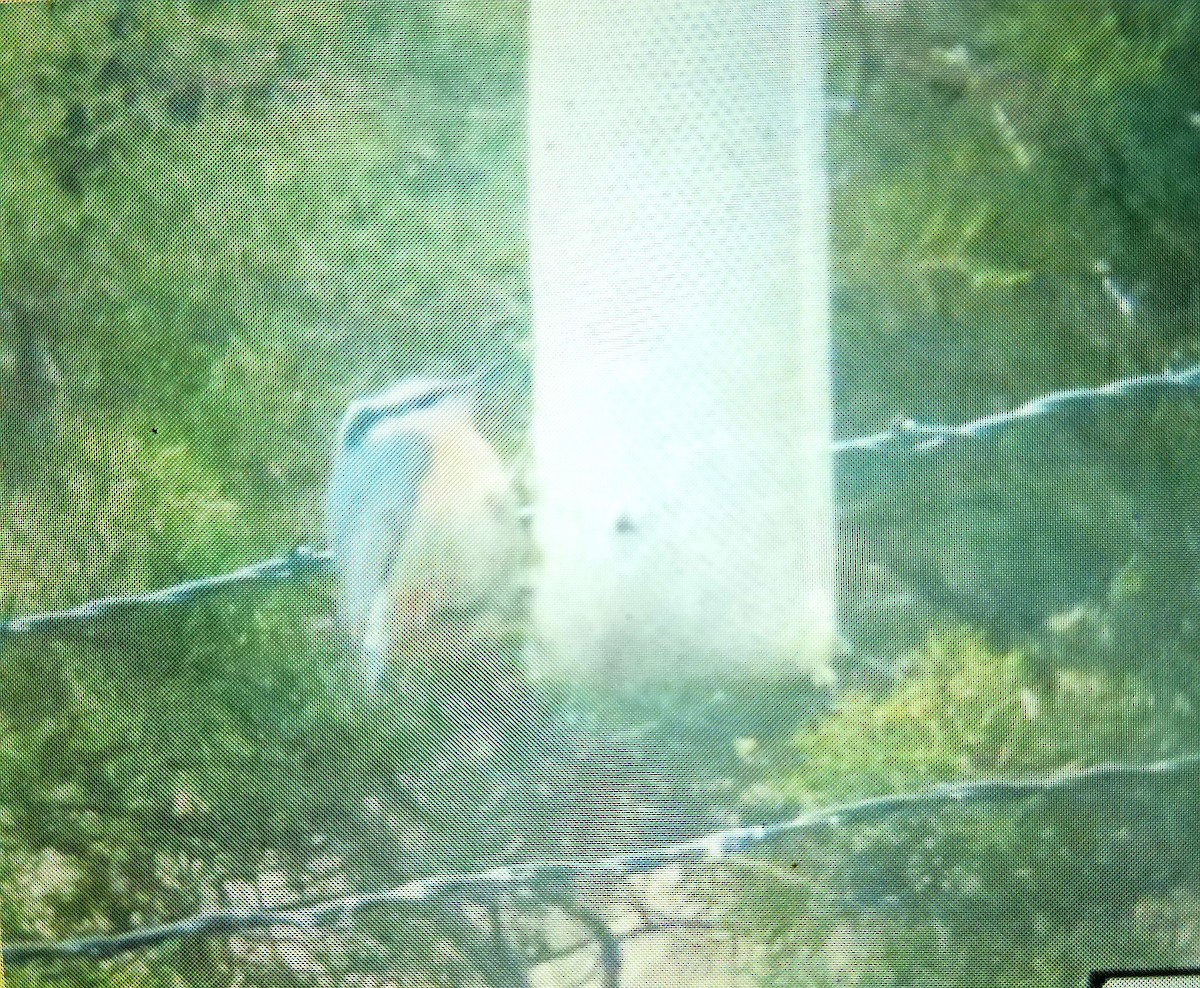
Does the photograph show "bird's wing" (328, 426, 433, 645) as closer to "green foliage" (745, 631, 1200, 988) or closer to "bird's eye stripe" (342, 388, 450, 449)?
"bird's eye stripe" (342, 388, 450, 449)

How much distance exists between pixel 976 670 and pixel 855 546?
178mm

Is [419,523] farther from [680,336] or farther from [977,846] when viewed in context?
[977,846]

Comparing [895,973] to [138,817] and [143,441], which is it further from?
[143,441]

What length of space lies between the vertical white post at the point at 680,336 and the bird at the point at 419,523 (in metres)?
0.05

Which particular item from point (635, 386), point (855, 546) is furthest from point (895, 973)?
point (635, 386)

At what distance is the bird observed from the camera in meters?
1.45

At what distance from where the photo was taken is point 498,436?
4.78 feet

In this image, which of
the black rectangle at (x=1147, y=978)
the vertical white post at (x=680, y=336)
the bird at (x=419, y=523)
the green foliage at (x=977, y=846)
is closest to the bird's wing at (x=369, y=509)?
the bird at (x=419, y=523)

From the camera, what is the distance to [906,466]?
146 centimetres

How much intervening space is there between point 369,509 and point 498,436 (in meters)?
0.15

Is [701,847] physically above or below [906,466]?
below

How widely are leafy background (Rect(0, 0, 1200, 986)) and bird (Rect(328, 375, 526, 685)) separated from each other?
1.2 inches

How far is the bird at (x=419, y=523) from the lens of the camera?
1.45m

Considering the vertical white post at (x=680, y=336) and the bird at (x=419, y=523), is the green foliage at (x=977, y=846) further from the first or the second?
the bird at (x=419, y=523)
